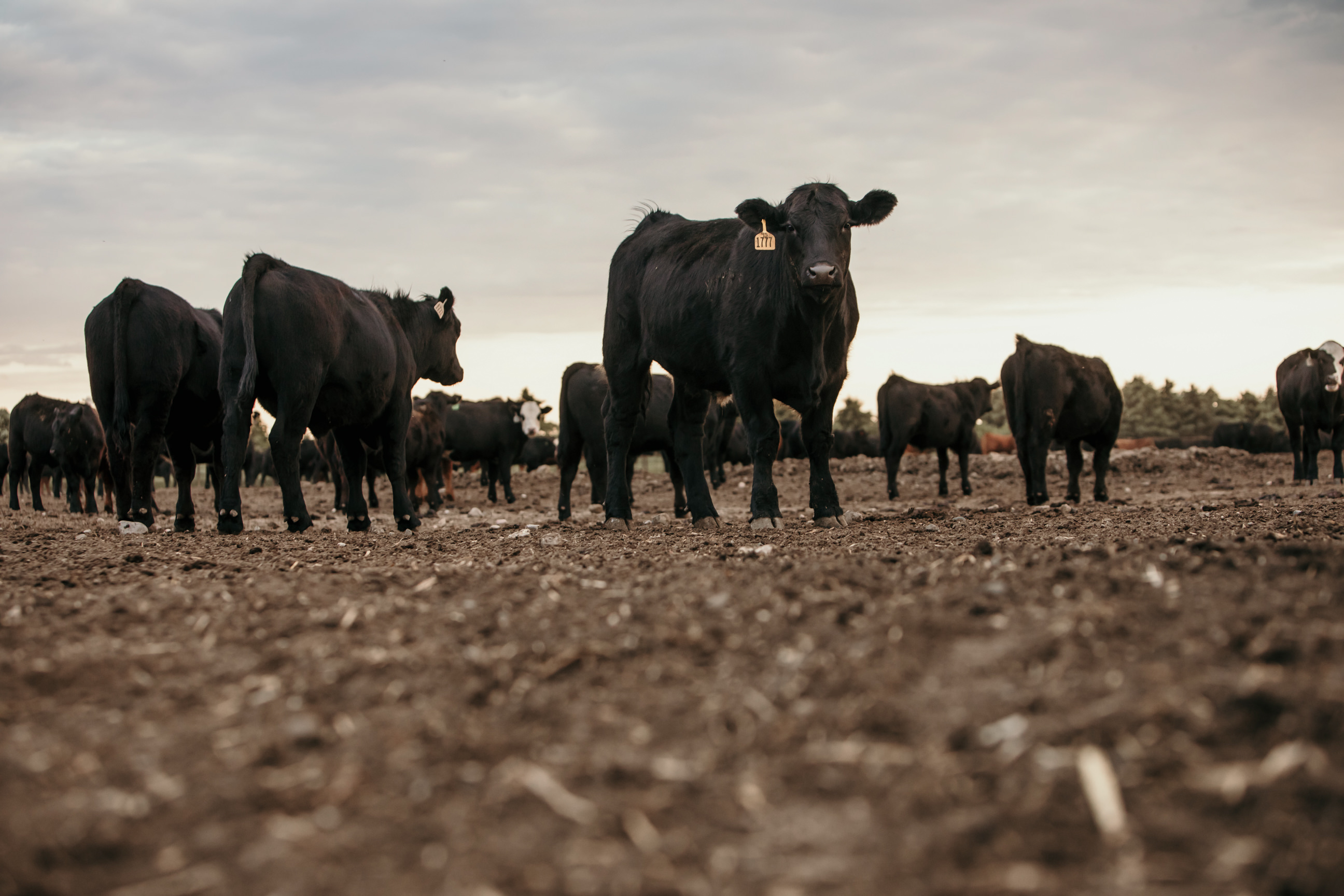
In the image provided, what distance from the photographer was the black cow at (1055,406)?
42.9 ft

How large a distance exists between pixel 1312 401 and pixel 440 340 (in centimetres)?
1483

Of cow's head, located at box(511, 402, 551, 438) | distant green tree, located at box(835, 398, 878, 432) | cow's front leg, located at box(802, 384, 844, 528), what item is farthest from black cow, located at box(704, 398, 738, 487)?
distant green tree, located at box(835, 398, 878, 432)

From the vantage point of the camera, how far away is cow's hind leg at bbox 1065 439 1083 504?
13586mm

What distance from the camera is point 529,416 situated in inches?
958

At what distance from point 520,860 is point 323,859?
36cm

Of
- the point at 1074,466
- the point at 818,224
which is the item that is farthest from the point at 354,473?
the point at 1074,466

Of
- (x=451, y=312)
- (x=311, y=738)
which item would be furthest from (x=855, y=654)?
(x=451, y=312)

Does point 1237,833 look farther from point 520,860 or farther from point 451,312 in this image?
point 451,312

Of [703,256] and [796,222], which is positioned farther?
[703,256]

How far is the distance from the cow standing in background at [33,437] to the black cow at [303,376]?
41.5 feet

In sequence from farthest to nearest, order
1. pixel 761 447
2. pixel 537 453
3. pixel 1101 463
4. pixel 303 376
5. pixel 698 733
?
pixel 537 453, pixel 1101 463, pixel 303 376, pixel 761 447, pixel 698 733

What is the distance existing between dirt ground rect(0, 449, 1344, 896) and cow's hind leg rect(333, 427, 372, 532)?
5869 millimetres

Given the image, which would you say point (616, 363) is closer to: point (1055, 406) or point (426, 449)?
point (1055, 406)

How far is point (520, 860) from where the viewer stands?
181cm
